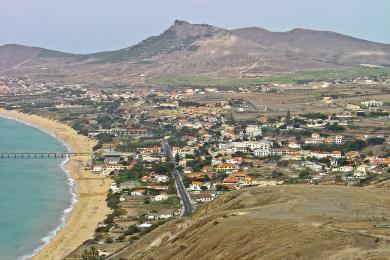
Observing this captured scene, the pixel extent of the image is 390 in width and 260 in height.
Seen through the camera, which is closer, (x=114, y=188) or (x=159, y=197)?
(x=159, y=197)

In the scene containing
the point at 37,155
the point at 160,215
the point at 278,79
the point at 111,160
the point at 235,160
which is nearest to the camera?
the point at 160,215

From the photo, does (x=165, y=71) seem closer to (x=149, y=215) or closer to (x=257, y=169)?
(x=257, y=169)

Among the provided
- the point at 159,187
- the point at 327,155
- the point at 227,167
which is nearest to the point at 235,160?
the point at 227,167

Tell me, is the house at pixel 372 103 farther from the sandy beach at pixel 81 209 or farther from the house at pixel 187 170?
the house at pixel 187 170

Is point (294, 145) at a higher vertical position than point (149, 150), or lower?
higher

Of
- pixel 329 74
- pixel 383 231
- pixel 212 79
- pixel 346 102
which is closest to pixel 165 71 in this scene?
pixel 212 79

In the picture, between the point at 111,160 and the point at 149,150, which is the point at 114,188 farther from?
the point at 149,150

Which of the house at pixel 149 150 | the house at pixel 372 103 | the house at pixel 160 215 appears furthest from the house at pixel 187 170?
the house at pixel 372 103

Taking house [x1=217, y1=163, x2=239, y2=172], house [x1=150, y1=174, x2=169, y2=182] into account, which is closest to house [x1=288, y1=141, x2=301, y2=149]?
house [x1=217, y1=163, x2=239, y2=172]
